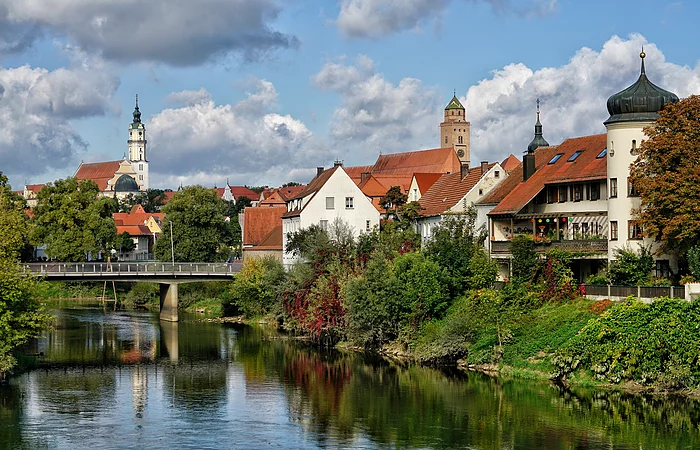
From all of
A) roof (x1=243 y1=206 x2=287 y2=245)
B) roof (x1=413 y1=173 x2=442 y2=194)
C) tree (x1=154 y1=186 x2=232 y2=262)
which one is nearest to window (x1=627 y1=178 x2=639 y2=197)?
roof (x1=413 y1=173 x2=442 y2=194)

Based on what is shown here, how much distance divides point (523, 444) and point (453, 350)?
16153 millimetres

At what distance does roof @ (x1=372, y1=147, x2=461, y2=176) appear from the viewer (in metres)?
147

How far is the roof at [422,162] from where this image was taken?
147 m

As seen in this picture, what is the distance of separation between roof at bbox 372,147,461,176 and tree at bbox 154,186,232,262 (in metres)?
46.0

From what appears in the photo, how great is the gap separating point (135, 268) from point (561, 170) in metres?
33.3

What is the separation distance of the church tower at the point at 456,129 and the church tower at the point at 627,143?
5511 inches

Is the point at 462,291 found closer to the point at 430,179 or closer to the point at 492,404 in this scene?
the point at 492,404

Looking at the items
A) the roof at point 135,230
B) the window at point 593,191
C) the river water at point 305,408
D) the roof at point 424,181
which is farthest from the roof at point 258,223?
the roof at point 135,230

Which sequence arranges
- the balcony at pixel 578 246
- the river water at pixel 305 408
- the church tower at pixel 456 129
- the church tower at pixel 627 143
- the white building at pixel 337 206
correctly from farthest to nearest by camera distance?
the church tower at pixel 456 129
the white building at pixel 337 206
the balcony at pixel 578 246
the church tower at pixel 627 143
the river water at pixel 305 408

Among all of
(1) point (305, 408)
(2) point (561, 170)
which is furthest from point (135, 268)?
(1) point (305, 408)

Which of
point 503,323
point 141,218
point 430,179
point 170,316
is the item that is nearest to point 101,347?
point 170,316

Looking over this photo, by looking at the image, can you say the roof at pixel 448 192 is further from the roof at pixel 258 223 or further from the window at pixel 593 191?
the roof at pixel 258 223

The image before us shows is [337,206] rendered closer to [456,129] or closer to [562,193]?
[562,193]

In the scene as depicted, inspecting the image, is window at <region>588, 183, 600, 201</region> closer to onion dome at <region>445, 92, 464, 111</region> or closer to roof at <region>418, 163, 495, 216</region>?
roof at <region>418, 163, 495, 216</region>
